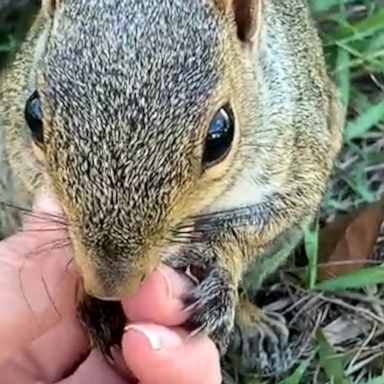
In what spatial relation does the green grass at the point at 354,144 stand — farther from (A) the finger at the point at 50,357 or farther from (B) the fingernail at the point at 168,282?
(B) the fingernail at the point at 168,282

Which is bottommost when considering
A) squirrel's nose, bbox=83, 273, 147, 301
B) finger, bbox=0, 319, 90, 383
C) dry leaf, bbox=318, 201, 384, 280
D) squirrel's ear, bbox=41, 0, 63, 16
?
dry leaf, bbox=318, 201, 384, 280

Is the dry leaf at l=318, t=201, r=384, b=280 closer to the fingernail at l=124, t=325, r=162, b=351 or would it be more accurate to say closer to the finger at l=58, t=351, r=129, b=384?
the finger at l=58, t=351, r=129, b=384

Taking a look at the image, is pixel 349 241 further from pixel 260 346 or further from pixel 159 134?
pixel 159 134

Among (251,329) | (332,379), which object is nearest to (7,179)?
(251,329)

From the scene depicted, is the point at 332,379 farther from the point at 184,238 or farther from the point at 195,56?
the point at 195,56

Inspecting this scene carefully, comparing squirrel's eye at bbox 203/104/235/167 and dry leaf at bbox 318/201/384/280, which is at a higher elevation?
squirrel's eye at bbox 203/104/235/167

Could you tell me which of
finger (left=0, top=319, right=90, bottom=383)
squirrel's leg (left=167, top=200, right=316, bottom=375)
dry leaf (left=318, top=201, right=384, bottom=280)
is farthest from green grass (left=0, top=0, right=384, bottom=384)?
finger (left=0, top=319, right=90, bottom=383)

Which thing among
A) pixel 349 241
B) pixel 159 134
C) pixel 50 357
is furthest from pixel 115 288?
pixel 349 241

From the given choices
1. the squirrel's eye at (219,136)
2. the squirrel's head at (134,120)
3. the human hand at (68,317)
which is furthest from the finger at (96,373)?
the squirrel's eye at (219,136)
